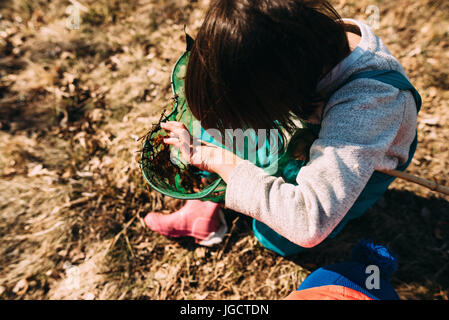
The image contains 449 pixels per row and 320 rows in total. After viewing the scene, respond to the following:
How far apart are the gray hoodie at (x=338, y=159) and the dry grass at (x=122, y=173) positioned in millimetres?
1130

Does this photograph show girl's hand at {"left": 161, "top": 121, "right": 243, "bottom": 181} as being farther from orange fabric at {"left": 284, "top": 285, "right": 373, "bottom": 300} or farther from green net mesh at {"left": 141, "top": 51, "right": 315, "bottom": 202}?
orange fabric at {"left": 284, "top": 285, "right": 373, "bottom": 300}

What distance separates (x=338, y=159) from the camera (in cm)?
113

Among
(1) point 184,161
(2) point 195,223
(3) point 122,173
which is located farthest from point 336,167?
(3) point 122,173

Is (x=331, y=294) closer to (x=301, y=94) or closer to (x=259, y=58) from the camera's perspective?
(x=301, y=94)

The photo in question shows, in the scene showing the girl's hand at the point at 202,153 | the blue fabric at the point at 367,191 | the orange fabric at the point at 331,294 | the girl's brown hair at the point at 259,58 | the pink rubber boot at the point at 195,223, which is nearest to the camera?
the girl's brown hair at the point at 259,58

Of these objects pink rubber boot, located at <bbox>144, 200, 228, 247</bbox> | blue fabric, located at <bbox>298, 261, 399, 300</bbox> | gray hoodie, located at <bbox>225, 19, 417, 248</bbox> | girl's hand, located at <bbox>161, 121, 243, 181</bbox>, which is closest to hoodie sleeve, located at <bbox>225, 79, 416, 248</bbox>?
gray hoodie, located at <bbox>225, 19, 417, 248</bbox>

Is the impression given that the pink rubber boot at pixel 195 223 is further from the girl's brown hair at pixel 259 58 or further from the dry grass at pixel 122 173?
the girl's brown hair at pixel 259 58

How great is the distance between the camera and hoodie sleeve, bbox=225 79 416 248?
113cm

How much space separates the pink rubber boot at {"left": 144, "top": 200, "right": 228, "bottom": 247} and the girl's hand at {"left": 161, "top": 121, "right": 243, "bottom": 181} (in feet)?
3.00

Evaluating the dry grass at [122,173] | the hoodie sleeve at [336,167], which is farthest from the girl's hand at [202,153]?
the dry grass at [122,173]

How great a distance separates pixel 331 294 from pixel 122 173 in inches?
78.8

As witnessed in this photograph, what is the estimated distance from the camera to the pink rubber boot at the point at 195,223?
228cm
